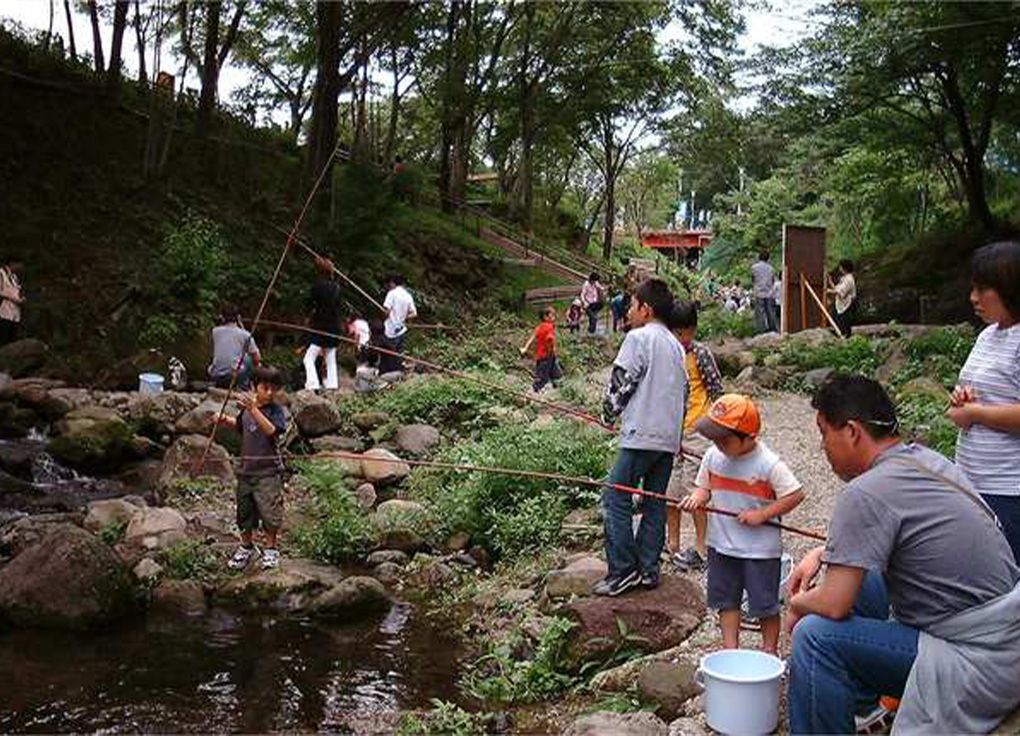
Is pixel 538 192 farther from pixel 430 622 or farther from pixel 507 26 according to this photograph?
pixel 430 622

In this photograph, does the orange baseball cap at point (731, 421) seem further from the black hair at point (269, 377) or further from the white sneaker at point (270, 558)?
the white sneaker at point (270, 558)

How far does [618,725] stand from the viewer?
14.0ft

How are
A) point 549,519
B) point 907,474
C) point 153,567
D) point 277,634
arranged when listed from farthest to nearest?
point 549,519 < point 153,567 < point 277,634 < point 907,474

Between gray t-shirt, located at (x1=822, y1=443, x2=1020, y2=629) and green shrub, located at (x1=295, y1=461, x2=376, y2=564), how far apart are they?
5619mm

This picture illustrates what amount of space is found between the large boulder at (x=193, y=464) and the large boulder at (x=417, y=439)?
1946 mm

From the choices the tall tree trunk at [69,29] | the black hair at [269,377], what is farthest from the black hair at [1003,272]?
the tall tree trunk at [69,29]

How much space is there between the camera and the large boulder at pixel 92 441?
10664 millimetres

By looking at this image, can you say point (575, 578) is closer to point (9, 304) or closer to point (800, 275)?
point (9, 304)

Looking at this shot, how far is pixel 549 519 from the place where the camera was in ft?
25.4

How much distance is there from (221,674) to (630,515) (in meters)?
2.61

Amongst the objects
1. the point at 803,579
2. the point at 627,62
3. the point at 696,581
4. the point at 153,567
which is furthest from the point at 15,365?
the point at 627,62

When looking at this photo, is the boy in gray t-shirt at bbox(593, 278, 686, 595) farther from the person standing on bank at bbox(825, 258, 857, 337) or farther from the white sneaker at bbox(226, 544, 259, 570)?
the person standing on bank at bbox(825, 258, 857, 337)

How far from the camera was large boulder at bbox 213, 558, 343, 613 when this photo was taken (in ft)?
22.5

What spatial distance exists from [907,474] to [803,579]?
2.71ft
